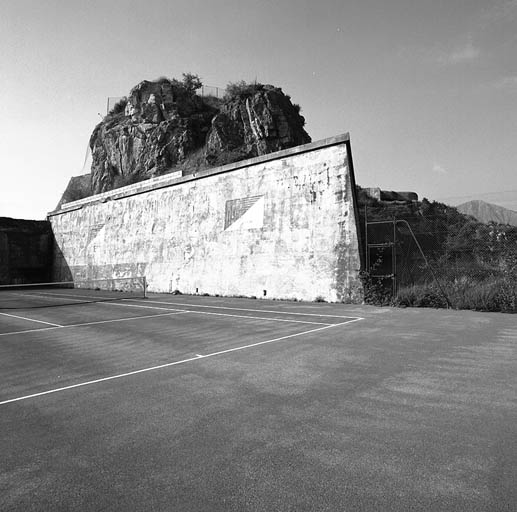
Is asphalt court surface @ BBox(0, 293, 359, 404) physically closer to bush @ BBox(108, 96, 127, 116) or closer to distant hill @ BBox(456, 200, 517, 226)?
distant hill @ BBox(456, 200, 517, 226)

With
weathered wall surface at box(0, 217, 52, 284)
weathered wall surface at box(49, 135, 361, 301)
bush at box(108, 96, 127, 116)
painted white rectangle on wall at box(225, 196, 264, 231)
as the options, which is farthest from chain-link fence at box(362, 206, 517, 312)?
bush at box(108, 96, 127, 116)

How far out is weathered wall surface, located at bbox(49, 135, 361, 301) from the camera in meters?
15.5

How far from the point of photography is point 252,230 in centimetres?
1838

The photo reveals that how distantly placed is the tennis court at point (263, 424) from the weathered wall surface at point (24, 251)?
30073 millimetres

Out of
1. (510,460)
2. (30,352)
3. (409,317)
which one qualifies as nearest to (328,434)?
(510,460)

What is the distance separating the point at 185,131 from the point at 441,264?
45190 mm

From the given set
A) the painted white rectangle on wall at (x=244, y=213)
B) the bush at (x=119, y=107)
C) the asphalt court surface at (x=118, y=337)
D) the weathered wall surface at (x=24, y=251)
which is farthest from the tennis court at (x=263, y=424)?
the bush at (x=119, y=107)

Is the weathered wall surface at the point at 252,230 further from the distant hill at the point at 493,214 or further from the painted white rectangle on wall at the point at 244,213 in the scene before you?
the distant hill at the point at 493,214

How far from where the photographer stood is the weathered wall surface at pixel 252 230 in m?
15.5

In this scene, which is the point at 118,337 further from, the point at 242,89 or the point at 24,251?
the point at 242,89

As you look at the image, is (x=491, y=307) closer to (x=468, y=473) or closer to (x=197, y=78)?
(x=468, y=473)

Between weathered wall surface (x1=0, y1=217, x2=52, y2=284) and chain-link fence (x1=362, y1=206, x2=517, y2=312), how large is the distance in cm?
3077

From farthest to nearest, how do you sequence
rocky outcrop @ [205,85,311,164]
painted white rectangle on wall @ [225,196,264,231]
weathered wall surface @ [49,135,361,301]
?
rocky outcrop @ [205,85,311,164], painted white rectangle on wall @ [225,196,264,231], weathered wall surface @ [49,135,361,301]

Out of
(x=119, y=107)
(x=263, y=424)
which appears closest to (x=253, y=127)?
(x=119, y=107)
